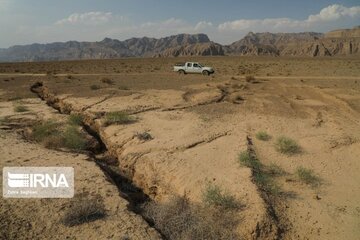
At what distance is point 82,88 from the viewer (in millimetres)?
20125

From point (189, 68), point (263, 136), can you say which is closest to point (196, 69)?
point (189, 68)

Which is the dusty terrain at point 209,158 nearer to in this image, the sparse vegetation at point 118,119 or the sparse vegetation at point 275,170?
the sparse vegetation at point 275,170

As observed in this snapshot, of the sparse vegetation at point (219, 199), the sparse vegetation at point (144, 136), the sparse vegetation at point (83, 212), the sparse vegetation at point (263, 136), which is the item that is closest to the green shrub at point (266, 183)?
the sparse vegetation at point (219, 199)

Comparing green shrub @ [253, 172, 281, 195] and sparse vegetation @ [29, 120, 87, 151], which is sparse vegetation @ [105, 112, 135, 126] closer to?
sparse vegetation @ [29, 120, 87, 151]

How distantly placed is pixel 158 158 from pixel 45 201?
297 centimetres

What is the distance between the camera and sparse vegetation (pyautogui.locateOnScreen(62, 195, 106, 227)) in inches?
238

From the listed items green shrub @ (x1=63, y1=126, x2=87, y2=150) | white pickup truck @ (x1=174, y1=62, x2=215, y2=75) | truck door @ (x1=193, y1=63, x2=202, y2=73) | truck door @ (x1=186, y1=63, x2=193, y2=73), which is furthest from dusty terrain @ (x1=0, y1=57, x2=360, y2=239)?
truck door @ (x1=186, y1=63, x2=193, y2=73)

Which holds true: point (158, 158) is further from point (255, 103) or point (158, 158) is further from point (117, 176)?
point (255, 103)

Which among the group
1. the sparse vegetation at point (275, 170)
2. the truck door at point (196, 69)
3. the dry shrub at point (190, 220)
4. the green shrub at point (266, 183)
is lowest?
the dry shrub at point (190, 220)

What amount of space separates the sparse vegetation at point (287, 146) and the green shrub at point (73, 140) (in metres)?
5.35

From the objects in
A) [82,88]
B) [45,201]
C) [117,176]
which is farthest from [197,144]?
[82,88]

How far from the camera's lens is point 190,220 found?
6277 millimetres

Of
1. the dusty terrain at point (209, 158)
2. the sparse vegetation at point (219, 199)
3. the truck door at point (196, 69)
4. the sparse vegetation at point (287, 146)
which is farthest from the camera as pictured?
the truck door at point (196, 69)

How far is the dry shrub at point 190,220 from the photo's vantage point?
596 cm
